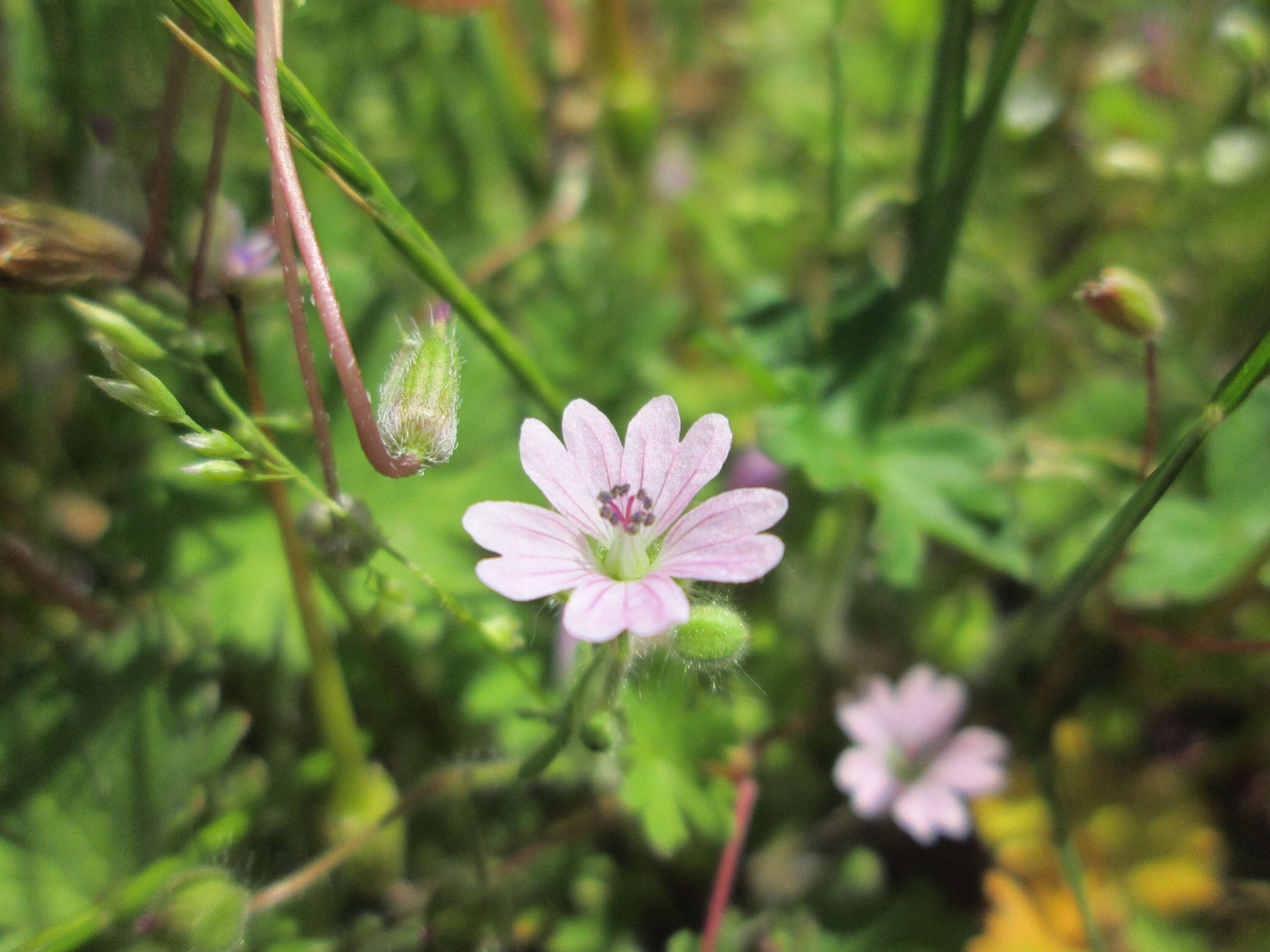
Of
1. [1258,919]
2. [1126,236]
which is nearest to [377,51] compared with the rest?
[1126,236]

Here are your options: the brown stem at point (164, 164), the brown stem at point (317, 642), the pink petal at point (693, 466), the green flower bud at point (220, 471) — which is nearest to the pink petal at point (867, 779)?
the pink petal at point (693, 466)

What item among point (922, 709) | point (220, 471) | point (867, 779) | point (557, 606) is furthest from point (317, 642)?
point (922, 709)

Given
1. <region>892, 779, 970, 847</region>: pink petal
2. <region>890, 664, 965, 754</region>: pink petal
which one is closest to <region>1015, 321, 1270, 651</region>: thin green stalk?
<region>890, 664, 965, 754</region>: pink petal

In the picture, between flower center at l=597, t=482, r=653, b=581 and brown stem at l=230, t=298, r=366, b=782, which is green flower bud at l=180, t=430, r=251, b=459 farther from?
flower center at l=597, t=482, r=653, b=581

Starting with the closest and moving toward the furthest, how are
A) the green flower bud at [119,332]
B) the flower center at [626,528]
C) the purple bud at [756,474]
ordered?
the green flower bud at [119,332]
the flower center at [626,528]
the purple bud at [756,474]

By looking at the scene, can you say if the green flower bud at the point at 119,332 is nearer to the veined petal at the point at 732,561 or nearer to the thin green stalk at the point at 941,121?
the veined petal at the point at 732,561

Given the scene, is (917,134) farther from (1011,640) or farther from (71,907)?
(71,907)

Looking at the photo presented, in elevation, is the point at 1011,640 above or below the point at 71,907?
above
